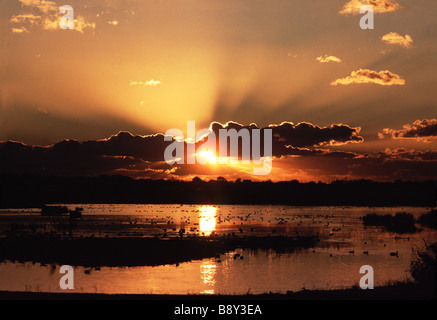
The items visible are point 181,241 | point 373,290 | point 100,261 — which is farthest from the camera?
point 181,241

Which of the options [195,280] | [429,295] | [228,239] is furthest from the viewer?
[228,239]

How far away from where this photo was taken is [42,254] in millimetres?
47969

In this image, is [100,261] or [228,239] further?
[228,239]

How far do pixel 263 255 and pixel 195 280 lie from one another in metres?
14.9

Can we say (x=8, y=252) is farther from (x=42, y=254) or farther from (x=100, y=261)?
(x=100, y=261)
